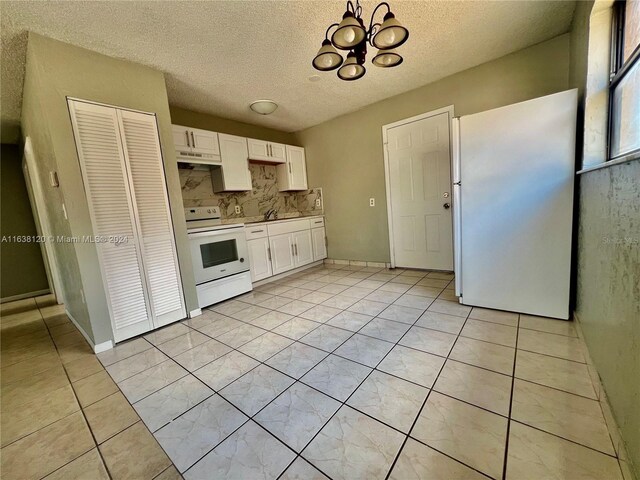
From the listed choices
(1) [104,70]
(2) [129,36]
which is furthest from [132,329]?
(2) [129,36]

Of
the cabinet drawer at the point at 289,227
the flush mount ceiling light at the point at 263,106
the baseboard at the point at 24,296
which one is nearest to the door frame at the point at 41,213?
the baseboard at the point at 24,296

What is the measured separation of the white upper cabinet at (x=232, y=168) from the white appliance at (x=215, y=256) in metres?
0.50

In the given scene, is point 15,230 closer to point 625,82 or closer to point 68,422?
point 68,422

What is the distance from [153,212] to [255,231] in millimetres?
1300

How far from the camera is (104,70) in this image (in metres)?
2.07

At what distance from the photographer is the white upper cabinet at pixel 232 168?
343 centimetres

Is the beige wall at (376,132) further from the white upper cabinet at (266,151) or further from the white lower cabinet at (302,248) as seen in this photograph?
the white upper cabinet at (266,151)

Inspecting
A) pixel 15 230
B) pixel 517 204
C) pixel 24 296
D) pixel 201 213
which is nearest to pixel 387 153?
pixel 517 204

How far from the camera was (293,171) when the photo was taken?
4395 mm

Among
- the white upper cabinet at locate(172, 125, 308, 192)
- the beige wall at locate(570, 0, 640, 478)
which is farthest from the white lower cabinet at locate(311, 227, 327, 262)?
the beige wall at locate(570, 0, 640, 478)

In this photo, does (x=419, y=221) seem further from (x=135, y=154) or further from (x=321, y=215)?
(x=135, y=154)

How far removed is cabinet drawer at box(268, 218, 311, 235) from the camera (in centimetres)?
369

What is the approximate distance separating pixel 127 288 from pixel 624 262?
10.3ft

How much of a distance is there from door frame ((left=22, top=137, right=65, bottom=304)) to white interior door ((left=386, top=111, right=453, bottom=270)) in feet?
13.8
